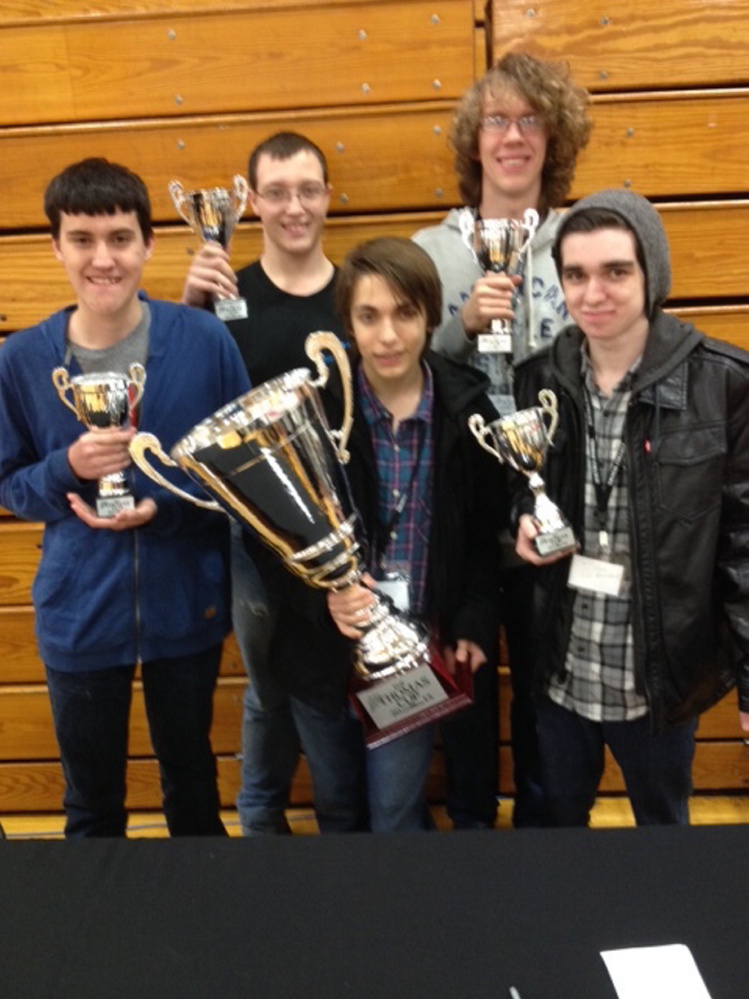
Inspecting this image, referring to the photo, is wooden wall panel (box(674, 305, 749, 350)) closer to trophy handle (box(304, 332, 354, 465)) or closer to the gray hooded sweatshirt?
the gray hooded sweatshirt

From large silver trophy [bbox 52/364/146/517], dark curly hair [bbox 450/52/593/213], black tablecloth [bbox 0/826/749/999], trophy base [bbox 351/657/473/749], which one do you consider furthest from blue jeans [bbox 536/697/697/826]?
dark curly hair [bbox 450/52/593/213]

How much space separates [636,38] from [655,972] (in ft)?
8.16

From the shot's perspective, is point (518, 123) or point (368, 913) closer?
point (368, 913)

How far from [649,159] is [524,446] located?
1434 millimetres

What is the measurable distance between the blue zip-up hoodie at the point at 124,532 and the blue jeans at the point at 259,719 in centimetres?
27

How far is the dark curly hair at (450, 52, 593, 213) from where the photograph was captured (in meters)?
2.02

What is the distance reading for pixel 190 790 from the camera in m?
2.08

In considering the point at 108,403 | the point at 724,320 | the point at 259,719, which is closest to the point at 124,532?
the point at 108,403

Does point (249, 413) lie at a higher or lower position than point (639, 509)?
higher

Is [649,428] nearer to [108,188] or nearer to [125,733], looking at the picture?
[108,188]

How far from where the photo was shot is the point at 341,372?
1.65m

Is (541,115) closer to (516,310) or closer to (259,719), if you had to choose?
(516,310)

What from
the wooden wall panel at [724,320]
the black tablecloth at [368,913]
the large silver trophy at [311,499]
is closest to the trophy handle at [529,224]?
the large silver trophy at [311,499]

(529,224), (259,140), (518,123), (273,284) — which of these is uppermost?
(259,140)
